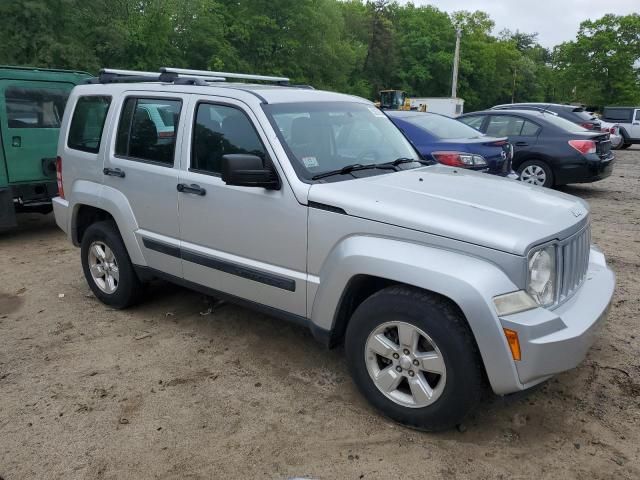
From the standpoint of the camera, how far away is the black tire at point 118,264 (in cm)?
473

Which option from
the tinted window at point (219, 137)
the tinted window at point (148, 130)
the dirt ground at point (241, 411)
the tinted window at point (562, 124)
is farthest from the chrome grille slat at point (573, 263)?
the tinted window at point (562, 124)

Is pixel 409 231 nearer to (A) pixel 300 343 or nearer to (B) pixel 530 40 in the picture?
(A) pixel 300 343

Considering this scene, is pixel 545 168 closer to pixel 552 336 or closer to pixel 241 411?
pixel 552 336

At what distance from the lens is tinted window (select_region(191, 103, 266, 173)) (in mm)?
3777

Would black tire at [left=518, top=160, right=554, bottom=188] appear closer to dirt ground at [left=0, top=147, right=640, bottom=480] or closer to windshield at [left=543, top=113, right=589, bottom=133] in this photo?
windshield at [left=543, top=113, right=589, bottom=133]

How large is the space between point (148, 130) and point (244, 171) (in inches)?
59.5

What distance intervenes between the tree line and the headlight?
21684mm

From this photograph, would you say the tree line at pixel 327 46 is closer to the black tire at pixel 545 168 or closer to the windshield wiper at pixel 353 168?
the black tire at pixel 545 168

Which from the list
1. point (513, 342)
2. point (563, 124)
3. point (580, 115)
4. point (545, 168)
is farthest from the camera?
point (580, 115)

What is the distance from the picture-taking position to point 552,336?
2.76 metres

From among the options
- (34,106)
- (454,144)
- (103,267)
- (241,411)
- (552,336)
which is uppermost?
(34,106)

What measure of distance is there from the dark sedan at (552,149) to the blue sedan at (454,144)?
→ 6.10ft

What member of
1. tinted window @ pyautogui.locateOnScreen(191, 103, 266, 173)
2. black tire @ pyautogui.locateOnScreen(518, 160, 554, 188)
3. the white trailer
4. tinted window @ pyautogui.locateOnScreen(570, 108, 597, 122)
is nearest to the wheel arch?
tinted window @ pyautogui.locateOnScreen(191, 103, 266, 173)

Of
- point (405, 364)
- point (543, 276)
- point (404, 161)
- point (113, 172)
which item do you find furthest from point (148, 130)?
point (543, 276)
